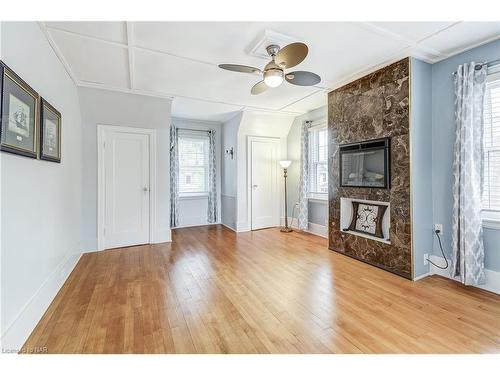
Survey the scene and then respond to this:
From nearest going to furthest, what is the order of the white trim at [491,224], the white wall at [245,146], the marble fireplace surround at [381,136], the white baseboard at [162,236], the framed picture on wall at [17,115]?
the framed picture on wall at [17,115]
the white trim at [491,224]
the marble fireplace surround at [381,136]
the white baseboard at [162,236]
the white wall at [245,146]

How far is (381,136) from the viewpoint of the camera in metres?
2.98

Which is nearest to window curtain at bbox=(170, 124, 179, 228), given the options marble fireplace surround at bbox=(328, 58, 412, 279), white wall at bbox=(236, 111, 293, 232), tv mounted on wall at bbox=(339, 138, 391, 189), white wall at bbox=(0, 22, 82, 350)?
white wall at bbox=(236, 111, 293, 232)

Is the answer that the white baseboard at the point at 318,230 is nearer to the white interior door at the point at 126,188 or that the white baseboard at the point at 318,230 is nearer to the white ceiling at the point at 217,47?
the white ceiling at the point at 217,47

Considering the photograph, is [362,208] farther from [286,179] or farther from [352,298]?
[286,179]

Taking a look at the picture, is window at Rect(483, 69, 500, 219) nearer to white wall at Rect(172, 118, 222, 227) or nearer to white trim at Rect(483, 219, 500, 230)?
white trim at Rect(483, 219, 500, 230)

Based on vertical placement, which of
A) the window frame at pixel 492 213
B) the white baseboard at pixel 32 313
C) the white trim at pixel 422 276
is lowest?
the white trim at pixel 422 276

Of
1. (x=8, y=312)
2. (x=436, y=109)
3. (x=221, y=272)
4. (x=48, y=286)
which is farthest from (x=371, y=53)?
(x=48, y=286)

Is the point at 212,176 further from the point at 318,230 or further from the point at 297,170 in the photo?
the point at 318,230

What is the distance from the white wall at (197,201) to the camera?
18.3 feet

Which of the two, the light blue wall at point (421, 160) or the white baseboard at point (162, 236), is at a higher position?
the light blue wall at point (421, 160)

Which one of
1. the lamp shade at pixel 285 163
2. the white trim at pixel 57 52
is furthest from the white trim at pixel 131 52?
the lamp shade at pixel 285 163

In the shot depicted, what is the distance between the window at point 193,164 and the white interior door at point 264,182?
1.30 metres

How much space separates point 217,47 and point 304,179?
317 centimetres

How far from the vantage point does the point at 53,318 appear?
197 centimetres
